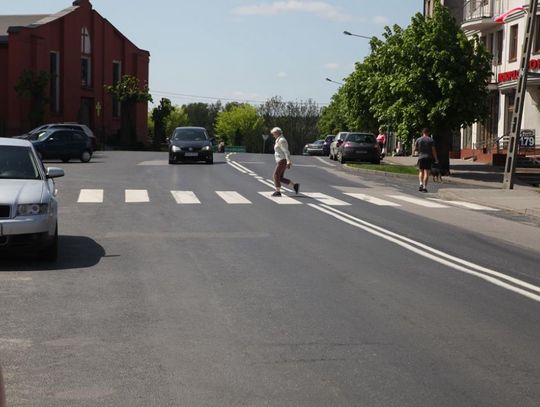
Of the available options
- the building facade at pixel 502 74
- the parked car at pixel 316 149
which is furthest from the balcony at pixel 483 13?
the parked car at pixel 316 149

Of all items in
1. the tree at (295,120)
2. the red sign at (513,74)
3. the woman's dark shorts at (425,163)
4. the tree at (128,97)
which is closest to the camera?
the woman's dark shorts at (425,163)

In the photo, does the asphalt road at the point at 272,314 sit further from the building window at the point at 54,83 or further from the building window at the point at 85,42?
the building window at the point at 85,42

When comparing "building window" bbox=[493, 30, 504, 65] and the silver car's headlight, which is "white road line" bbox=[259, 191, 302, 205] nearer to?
the silver car's headlight

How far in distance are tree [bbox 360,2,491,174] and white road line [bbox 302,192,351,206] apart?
12519mm

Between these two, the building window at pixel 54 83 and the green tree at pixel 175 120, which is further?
the green tree at pixel 175 120

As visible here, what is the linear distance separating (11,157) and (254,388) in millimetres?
7396

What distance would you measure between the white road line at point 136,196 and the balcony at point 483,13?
95.7 ft

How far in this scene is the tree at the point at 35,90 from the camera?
63.3 metres

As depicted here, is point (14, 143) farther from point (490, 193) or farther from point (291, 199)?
point (490, 193)

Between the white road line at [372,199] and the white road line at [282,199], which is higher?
the white road line at [282,199]

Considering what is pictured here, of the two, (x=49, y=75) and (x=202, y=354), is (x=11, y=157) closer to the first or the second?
(x=202, y=354)

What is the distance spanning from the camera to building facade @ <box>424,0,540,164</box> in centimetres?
4291

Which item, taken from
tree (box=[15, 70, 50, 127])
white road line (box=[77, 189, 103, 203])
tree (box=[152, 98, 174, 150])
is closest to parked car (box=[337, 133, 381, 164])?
white road line (box=[77, 189, 103, 203])

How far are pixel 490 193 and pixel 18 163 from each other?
16.3m
